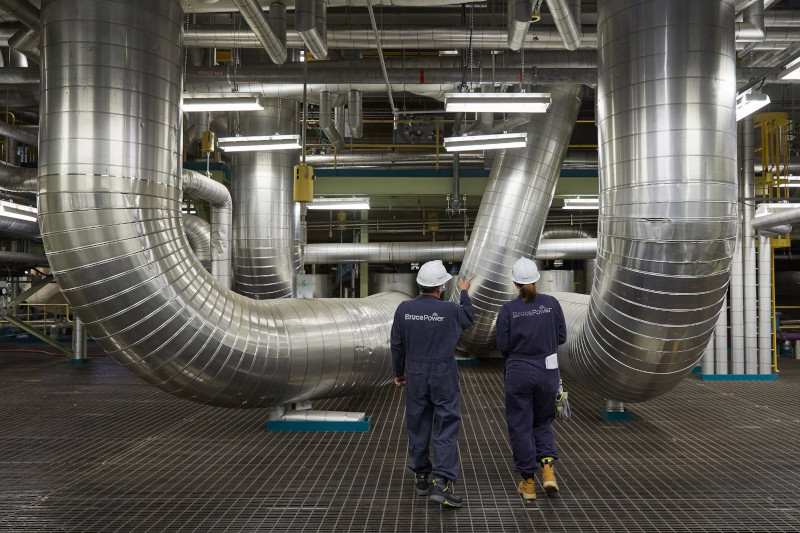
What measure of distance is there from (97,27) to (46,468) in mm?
3599

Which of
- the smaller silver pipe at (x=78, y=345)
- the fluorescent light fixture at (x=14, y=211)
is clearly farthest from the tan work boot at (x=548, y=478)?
the smaller silver pipe at (x=78, y=345)

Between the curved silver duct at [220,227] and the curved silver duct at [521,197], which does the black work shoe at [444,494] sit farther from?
the curved silver duct at [220,227]

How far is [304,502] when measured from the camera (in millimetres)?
4449

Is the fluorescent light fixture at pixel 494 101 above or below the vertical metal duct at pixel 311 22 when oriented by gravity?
below

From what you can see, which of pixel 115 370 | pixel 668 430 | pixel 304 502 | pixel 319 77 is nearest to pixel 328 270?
pixel 115 370

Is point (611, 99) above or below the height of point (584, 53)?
below

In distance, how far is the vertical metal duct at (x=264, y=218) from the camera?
9.87m

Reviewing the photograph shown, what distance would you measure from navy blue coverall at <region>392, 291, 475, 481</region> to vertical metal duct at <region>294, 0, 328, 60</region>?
11.6 ft

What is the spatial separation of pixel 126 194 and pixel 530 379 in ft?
10.8

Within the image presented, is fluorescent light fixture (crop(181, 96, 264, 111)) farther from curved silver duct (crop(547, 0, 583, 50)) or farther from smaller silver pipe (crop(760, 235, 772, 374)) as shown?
smaller silver pipe (crop(760, 235, 772, 374))

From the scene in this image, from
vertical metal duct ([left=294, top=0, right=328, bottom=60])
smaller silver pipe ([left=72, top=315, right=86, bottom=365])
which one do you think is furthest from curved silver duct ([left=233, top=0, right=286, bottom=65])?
smaller silver pipe ([left=72, top=315, right=86, bottom=365])

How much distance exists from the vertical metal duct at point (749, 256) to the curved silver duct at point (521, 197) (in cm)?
301

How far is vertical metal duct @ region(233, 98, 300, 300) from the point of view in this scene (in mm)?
9867

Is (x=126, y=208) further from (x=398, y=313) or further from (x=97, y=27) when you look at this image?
(x=398, y=313)
